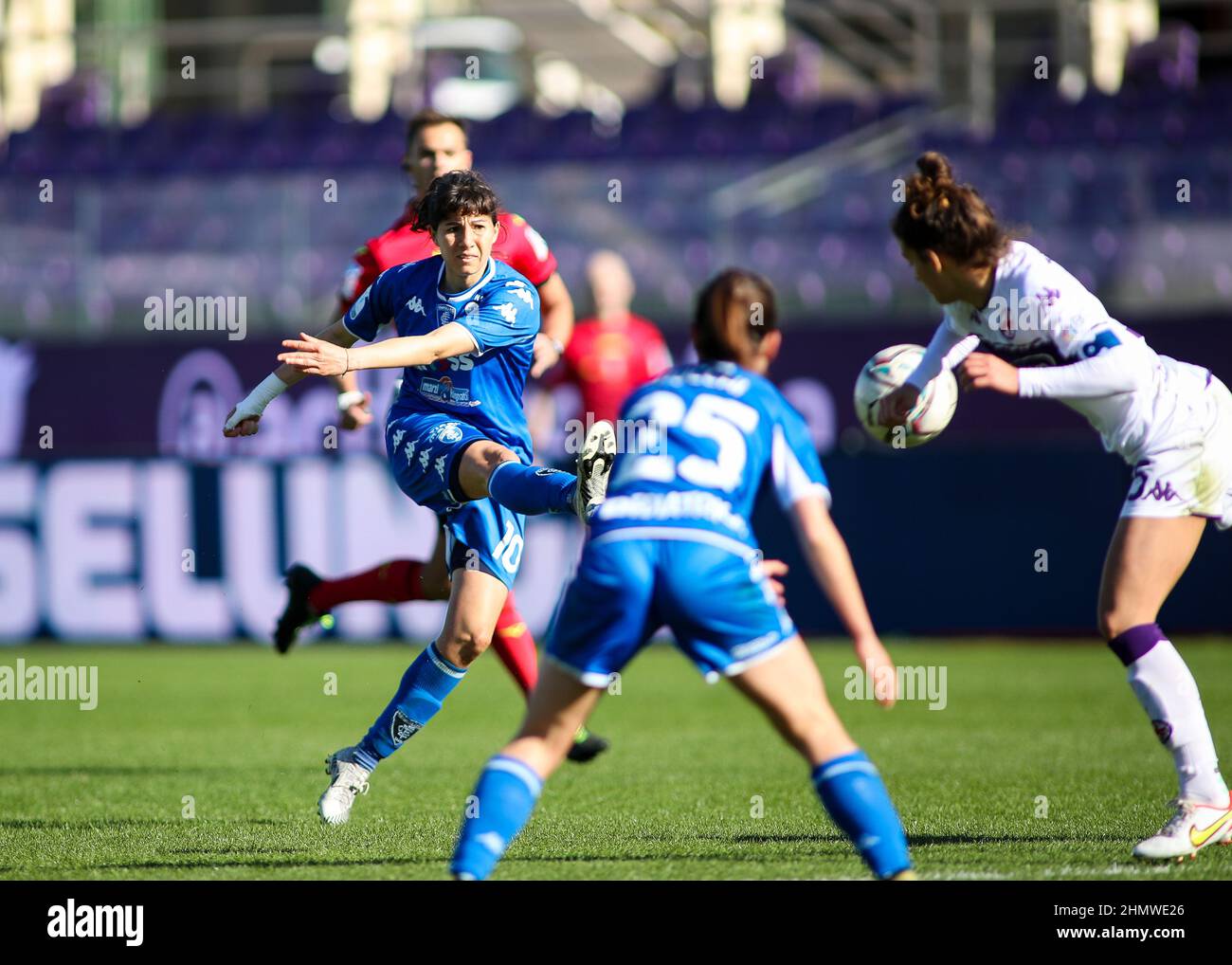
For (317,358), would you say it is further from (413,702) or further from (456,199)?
(413,702)

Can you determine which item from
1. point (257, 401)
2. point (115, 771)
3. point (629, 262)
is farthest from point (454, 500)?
point (629, 262)

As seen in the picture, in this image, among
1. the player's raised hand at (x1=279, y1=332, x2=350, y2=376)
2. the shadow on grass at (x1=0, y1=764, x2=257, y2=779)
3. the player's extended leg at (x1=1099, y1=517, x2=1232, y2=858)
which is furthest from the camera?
the shadow on grass at (x1=0, y1=764, x2=257, y2=779)

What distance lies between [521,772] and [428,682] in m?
1.66

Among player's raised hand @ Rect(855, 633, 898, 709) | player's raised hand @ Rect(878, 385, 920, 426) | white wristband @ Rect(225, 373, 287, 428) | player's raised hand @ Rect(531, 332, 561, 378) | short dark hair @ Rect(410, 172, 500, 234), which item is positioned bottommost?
player's raised hand @ Rect(855, 633, 898, 709)

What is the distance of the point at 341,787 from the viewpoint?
5.68m

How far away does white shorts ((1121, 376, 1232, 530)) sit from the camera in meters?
5.22

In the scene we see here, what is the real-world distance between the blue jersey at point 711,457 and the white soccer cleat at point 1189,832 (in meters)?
1.68

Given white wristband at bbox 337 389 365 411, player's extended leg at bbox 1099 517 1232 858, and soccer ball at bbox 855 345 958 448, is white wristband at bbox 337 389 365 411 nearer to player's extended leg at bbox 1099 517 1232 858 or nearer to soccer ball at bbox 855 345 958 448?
soccer ball at bbox 855 345 958 448

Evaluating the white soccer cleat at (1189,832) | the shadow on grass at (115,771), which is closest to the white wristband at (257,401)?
the shadow on grass at (115,771)

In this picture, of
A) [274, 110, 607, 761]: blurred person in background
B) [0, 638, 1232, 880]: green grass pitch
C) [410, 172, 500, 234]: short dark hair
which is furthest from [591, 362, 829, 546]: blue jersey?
[274, 110, 607, 761]: blurred person in background

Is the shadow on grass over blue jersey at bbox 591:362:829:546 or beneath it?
beneath

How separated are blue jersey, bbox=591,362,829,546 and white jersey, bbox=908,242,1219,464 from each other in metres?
1.02

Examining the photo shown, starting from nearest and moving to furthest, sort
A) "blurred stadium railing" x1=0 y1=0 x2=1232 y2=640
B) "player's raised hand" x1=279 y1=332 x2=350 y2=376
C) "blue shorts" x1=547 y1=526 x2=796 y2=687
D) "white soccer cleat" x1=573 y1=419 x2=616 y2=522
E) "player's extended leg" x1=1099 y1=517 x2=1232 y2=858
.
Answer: "blue shorts" x1=547 y1=526 x2=796 y2=687
"player's raised hand" x1=279 y1=332 x2=350 y2=376
"player's extended leg" x1=1099 y1=517 x2=1232 y2=858
"white soccer cleat" x1=573 y1=419 x2=616 y2=522
"blurred stadium railing" x1=0 y1=0 x2=1232 y2=640
